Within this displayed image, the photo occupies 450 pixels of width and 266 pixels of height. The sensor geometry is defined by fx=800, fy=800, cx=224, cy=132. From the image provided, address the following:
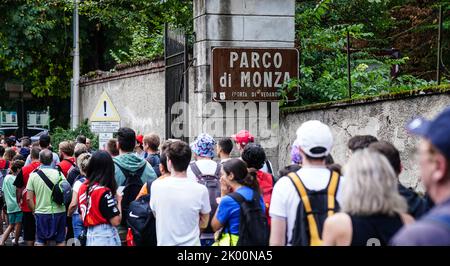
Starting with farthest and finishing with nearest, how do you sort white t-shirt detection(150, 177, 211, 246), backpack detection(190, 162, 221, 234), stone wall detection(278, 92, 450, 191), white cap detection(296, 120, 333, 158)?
stone wall detection(278, 92, 450, 191)
backpack detection(190, 162, 221, 234)
white t-shirt detection(150, 177, 211, 246)
white cap detection(296, 120, 333, 158)

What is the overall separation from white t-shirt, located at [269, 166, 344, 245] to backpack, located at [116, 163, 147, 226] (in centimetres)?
355

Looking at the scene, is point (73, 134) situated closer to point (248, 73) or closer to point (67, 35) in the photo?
point (67, 35)

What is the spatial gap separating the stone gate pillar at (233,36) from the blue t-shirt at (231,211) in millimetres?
6620

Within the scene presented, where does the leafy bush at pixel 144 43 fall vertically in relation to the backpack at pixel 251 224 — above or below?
above

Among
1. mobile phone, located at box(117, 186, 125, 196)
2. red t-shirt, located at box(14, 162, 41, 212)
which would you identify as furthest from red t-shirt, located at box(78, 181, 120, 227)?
red t-shirt, located at box(14, 162, 41, 212)

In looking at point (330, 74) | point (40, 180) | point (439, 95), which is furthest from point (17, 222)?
point (439, 95)

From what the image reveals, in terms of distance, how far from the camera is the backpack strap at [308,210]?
5098mm

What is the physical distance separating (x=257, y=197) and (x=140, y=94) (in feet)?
37.7

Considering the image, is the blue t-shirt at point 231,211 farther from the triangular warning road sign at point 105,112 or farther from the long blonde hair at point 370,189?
the triangular warning road sign at point 105,112

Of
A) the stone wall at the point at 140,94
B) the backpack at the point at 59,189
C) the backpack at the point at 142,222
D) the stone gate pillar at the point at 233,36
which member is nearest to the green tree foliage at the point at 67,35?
the stone wall at the point at 140,94

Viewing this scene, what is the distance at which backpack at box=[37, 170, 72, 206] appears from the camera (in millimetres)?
10680

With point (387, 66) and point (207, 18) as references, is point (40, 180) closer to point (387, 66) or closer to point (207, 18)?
point (207, 18)

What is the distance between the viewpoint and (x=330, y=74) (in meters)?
13.7

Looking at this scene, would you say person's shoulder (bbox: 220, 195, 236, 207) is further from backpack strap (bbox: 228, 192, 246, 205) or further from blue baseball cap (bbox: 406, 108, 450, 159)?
blue baseball cap (bbox: 406, 108, 450, 159)
